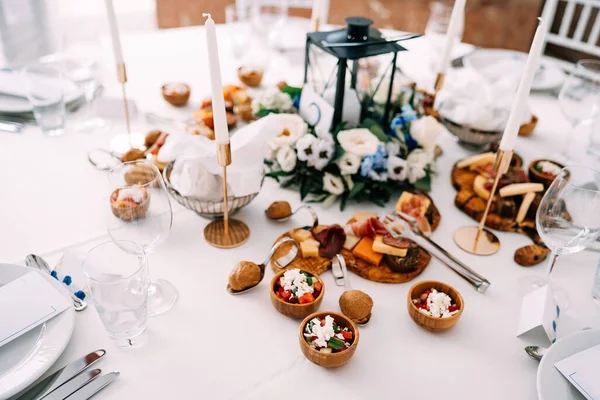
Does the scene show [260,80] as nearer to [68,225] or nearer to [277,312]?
[68,225]

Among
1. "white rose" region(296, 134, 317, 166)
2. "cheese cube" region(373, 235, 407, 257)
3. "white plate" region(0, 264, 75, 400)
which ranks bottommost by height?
"white plate" region(0, 264, 75, 400)

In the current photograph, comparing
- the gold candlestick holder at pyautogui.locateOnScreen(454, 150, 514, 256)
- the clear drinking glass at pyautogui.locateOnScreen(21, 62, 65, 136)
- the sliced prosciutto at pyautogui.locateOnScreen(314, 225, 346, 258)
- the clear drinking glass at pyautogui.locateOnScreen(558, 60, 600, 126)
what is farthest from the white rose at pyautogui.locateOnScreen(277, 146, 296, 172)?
the clear drinking glass at pyautogui.locateOnScreen(558, 60, 600, 126)

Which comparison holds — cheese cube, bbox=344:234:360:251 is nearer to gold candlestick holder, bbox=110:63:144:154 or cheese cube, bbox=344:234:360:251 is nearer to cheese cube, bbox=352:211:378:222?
cheese cube, bbox=352:211:378:222

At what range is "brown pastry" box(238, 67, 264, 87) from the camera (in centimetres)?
177

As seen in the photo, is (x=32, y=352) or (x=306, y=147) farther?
(x=306, y=147)

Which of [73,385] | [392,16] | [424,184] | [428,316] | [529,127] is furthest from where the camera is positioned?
[392,16]

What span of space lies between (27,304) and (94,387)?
0.19 m

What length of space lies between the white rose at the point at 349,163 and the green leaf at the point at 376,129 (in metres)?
0.11

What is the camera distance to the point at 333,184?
1.30 meters

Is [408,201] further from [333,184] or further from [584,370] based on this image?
[584,370]

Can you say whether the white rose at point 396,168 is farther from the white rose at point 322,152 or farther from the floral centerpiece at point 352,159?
the white rose at point 322,152

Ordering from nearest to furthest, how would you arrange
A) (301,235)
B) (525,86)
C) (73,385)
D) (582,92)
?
(73,385) < (525,86) < (301,235) < (582,92)

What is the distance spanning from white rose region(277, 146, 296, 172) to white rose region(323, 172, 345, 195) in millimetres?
92

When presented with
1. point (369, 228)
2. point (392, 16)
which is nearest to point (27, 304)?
point (369, 228)
